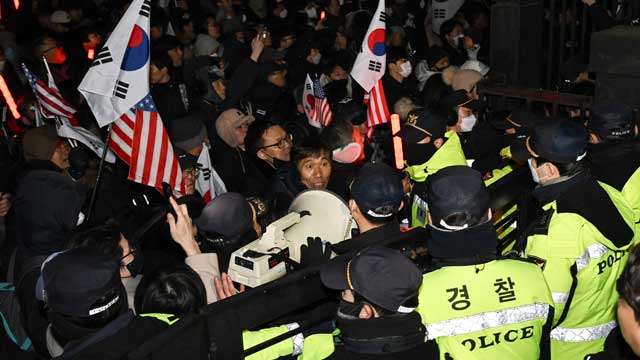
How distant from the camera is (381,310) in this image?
321 cm

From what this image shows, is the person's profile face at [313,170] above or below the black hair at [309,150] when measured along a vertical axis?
below

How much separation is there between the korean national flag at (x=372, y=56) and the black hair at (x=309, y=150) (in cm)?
175

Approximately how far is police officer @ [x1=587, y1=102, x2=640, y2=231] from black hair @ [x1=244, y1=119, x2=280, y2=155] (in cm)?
291

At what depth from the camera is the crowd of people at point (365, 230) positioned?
3432 mm

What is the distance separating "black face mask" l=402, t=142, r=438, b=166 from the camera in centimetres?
567

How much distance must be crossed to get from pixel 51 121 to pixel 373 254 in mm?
6315

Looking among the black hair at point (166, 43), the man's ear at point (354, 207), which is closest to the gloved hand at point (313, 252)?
the man's ear at point (354, 207)

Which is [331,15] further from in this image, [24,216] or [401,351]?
[401,351]

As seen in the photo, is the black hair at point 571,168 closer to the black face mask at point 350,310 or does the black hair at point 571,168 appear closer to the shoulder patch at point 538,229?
the shoulder patch at point 538,229

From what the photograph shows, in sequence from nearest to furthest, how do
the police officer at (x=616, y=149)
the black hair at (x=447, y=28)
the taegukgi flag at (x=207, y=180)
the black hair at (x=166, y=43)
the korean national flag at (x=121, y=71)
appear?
the police officer at (x=616, y=149), the korean national flag at (x=121, y=71), the taegukgi flag at (x=207, y=180), the black hair at (x=166, y=43), the black hair at (x=447, y=28)

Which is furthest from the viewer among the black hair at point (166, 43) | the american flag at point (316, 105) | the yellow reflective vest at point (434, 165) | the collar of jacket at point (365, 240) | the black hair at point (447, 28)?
the black hair at point (447, 28)

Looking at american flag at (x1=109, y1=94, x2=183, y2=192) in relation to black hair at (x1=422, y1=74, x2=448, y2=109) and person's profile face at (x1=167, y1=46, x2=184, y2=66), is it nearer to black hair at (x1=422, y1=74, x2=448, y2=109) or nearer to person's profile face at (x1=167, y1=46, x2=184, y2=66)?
black hair at (x1=422, y1=74, x2=448, y2=109)

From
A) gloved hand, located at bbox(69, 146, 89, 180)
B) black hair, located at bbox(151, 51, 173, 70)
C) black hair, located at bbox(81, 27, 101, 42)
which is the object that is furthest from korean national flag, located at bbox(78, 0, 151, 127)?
black hair, located at bbox(81, 27, 101, 42)

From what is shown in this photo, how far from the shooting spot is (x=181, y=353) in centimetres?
331
